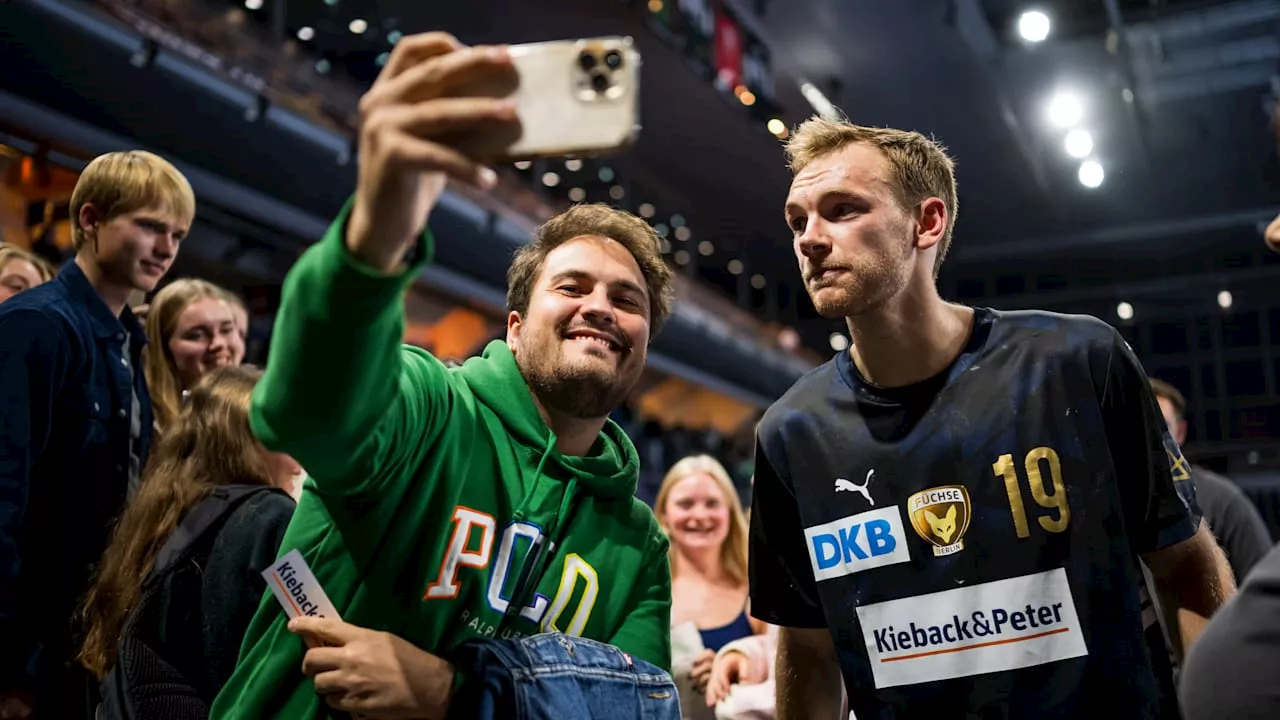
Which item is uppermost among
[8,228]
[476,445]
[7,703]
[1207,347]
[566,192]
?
[1207,347]

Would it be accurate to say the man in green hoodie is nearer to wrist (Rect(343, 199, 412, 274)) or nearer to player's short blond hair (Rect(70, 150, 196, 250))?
wrist (Rect(343, 199, 412, 274))

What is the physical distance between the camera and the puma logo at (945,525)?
6.00 ft

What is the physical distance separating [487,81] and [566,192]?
12.5 meters

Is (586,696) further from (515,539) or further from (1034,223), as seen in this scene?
(1034,223)

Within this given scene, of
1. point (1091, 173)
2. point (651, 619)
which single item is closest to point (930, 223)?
point (651, 619)

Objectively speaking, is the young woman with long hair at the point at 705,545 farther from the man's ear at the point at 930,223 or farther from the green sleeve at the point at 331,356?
the green sleeve at the point at 331,356

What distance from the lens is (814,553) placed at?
6.38ft

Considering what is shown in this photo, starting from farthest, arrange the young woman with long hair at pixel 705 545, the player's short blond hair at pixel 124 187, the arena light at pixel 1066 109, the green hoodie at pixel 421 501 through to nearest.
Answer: the arena light at pixel 1066 109 → the young woman with long hair at pixel 705 545 → the player's short blond hair at pixel 124 187 → the green hoodie at pixel 421 501

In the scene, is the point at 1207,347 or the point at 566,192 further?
the point at 1207,347

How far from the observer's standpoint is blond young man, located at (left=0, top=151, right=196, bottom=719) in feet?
6.73

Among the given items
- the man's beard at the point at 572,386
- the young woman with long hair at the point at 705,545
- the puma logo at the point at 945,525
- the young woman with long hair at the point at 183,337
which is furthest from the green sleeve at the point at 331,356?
the young woman with long hair at the point at 705,545

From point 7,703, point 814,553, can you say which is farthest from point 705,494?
point 7,703

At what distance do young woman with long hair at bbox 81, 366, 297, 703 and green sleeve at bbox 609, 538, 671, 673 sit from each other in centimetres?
68

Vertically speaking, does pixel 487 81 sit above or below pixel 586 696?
above
